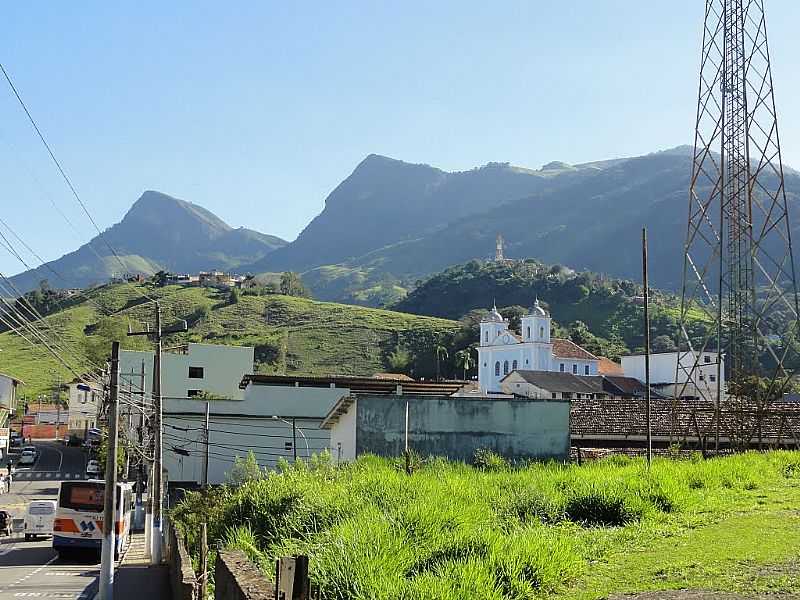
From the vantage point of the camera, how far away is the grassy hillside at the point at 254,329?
110 m

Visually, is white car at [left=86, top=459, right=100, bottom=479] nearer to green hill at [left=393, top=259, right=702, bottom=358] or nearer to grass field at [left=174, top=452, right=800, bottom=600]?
grass field at [left=174, top=452, right=800, bottom=600]

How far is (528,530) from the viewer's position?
14.0 meters

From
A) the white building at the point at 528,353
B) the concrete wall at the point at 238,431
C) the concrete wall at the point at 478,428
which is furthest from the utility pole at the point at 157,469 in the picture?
the white building at the point at 528,353

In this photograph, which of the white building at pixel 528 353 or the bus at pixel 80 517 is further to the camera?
the white building at pixel 528 353

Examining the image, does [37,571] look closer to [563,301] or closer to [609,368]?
[609,368]

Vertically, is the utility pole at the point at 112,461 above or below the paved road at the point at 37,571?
above

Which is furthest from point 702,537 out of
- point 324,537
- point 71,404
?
point 71,404

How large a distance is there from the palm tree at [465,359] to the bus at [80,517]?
90.1m

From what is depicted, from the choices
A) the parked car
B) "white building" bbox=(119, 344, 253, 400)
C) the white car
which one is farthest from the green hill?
the parked car

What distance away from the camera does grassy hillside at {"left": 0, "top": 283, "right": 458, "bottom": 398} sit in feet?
362

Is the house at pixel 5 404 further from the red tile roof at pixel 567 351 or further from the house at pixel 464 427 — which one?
the red tile roof at pixel 567 351

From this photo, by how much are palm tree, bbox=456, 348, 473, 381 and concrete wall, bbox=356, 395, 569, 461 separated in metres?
83.1

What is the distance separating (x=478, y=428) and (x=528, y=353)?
7607 cm

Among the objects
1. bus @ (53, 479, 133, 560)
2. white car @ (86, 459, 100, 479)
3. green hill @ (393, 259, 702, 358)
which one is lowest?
white car @ (86, 459, 100, 479)
